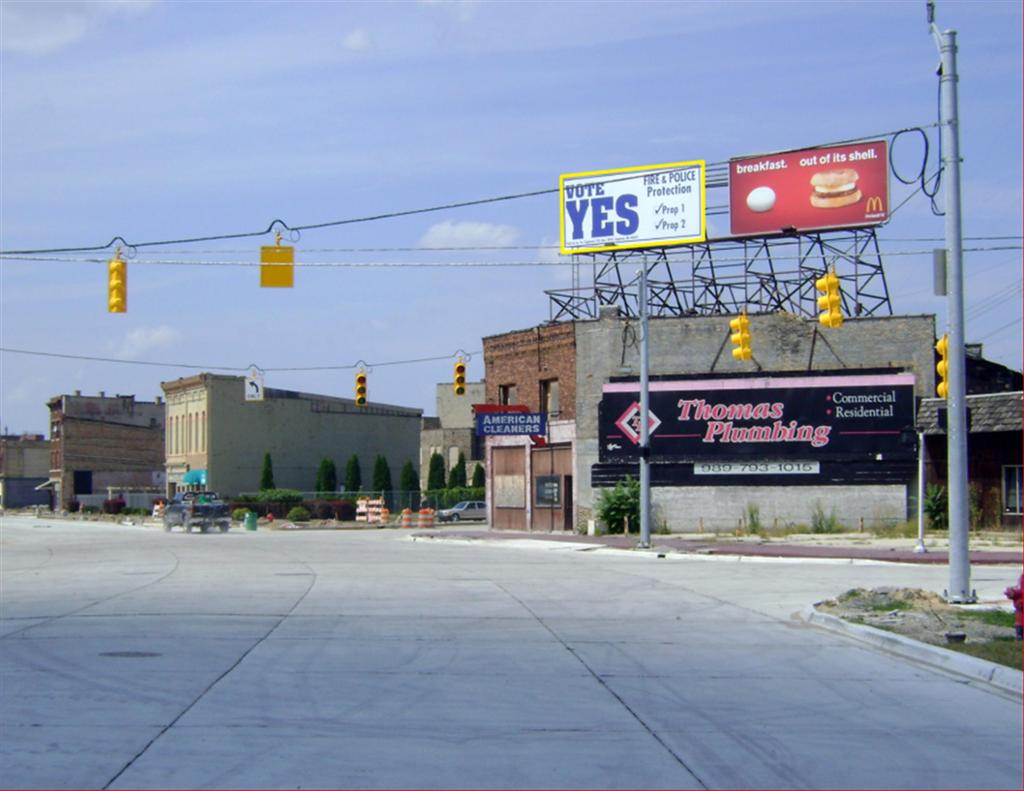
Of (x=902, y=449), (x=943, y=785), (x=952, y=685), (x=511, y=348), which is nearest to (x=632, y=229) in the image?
(x=511, y=348)

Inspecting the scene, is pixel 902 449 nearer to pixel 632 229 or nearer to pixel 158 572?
pixel 632 229

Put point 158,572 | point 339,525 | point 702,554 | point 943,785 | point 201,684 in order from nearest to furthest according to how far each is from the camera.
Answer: point 943,785 < point 201,684 < point 158,572 < point 702,554 < point 339,525

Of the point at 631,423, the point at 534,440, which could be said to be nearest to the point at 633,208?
the point at 631,423

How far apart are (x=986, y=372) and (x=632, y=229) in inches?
607

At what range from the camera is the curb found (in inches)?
470

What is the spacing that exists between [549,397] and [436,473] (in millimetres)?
35265

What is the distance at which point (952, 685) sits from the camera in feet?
40.1

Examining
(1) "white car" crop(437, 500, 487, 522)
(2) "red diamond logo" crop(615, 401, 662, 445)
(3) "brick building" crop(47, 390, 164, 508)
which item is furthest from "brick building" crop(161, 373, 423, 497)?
(2) "red diamond logo" crop(615, 401, 662, 445)

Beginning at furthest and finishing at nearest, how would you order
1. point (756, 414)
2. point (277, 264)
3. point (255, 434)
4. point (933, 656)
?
point (255, 434) → point (756, 414) → point (277, 264) → point (933, 656)

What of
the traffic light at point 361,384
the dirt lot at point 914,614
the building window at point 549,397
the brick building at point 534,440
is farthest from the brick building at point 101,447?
the dirt lot at point 914,614

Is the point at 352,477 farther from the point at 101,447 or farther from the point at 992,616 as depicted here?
the point at 992,616

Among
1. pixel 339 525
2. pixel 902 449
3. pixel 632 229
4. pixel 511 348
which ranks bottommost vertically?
pixel 339 525

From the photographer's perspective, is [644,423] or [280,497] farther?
[280,497]

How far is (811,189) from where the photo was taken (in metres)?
44.6
